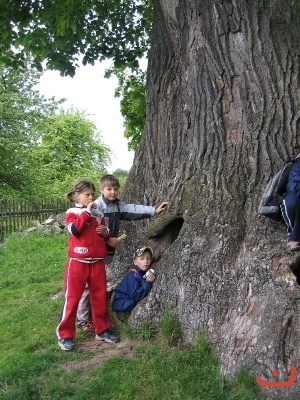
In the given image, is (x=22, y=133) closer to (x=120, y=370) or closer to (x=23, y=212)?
(x=23, y=212)

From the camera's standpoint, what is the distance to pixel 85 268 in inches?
216

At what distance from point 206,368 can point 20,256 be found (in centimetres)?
897

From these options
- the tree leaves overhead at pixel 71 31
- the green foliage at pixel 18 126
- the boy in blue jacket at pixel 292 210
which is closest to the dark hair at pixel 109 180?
the boy in blue jacket at pixel 292 210

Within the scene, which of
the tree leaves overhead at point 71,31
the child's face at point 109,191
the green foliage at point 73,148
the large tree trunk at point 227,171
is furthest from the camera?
the green foliage at point 73,148

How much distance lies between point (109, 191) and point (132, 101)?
10997 millimetres

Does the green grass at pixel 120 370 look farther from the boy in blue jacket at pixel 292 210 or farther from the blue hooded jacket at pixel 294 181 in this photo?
the blue hooded jacket at pixel 294 181

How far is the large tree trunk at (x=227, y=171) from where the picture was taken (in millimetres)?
4578

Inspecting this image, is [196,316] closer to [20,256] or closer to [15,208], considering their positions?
[20,256]

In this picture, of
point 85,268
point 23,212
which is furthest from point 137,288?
point 23,212

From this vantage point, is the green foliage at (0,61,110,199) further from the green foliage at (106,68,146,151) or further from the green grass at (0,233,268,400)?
the green grass at (0,233,268,400)

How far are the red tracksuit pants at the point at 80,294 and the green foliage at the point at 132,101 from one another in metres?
10.5

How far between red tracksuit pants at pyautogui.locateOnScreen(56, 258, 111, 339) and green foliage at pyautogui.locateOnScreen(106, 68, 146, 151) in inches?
413

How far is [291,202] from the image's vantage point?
15.5 feet

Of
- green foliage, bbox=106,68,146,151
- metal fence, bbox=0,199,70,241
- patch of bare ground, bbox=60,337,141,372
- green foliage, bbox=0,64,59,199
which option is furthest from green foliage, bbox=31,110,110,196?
patch of bare ground, bbox=60,337,141,372
